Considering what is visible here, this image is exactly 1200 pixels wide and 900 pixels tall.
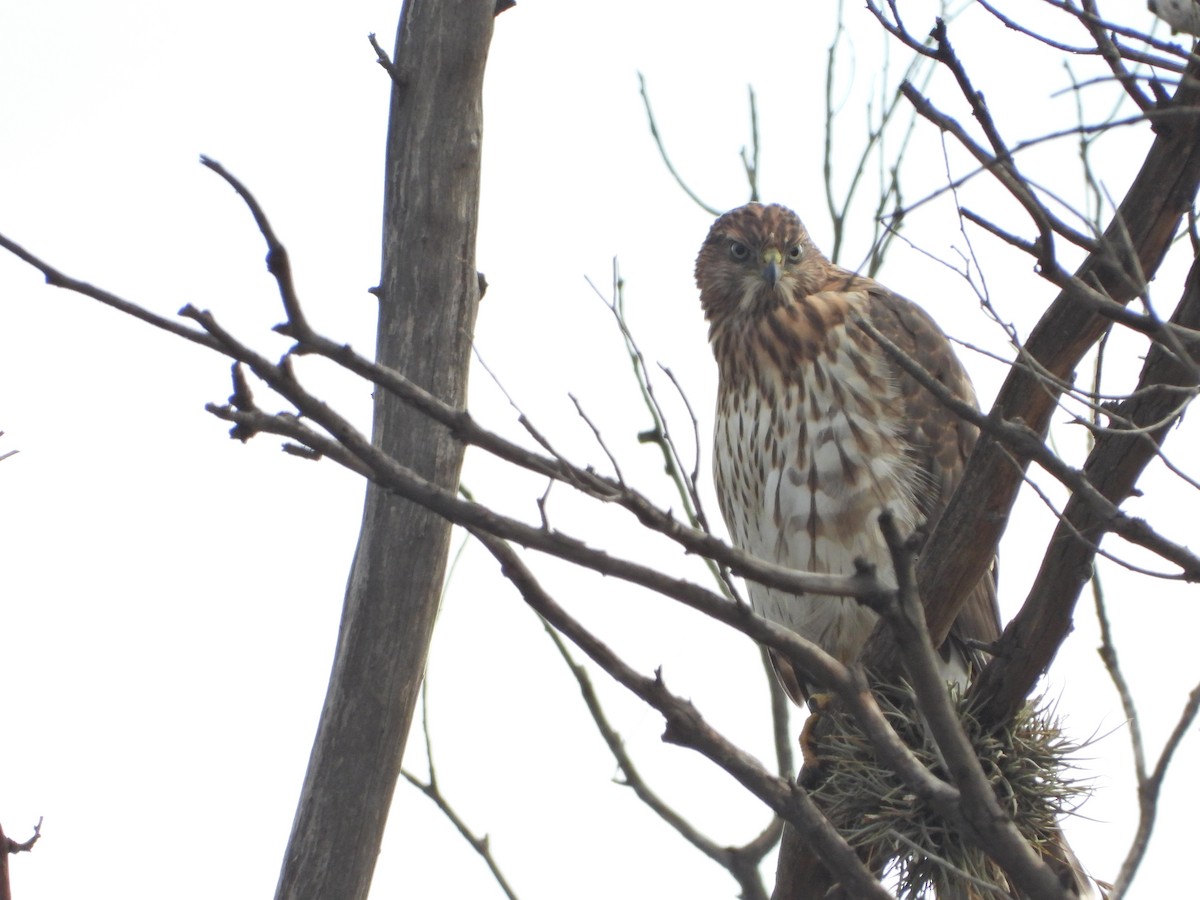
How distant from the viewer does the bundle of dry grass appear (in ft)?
10.6

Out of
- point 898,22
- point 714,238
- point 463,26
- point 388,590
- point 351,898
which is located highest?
point 714,238

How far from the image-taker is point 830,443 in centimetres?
433

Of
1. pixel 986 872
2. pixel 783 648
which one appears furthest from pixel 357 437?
pixel 986 872

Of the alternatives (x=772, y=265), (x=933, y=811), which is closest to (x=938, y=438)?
(x=772, y=265)

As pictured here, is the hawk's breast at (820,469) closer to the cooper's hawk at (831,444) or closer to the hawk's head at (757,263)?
the cooper's hawk at (831,444)

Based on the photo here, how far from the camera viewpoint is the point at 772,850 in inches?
175

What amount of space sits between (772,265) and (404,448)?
206 cm

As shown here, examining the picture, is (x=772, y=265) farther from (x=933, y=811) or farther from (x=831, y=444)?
(x=933, y=811)

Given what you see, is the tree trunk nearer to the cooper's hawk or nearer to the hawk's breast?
the cooper's hawk

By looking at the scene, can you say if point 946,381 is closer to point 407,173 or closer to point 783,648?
point 407,173

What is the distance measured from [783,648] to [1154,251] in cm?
121

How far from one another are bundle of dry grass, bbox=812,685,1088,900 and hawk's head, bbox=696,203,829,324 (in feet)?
6.11

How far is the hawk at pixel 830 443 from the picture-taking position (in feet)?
14.1

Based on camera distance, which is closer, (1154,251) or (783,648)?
(783,648)
